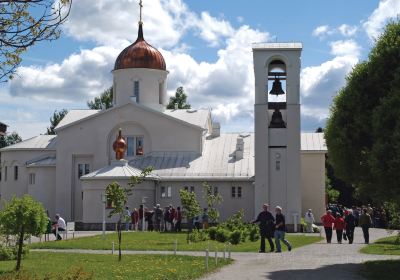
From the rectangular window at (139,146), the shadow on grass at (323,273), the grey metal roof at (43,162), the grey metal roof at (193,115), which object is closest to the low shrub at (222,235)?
the shadow on grass at (323,273)

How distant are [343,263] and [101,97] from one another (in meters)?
66.0

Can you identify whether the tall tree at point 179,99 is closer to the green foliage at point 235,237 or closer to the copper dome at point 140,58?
the copper dome at point 140,58

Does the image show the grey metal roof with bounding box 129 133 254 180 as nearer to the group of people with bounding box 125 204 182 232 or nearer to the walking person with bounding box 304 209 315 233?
the group of people with bounding box 125 204 182 232

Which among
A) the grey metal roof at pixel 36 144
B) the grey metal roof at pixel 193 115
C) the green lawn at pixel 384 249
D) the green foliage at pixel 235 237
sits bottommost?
the green lawn at pixel 384 249

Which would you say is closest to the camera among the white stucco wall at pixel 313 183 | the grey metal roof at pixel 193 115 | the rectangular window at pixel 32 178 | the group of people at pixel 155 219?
the group of people at pixel 155 219

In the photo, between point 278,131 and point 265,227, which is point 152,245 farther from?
point 278,131

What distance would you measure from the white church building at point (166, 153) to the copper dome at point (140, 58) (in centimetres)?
8

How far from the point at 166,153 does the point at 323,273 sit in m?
34.7

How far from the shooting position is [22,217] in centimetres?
2008

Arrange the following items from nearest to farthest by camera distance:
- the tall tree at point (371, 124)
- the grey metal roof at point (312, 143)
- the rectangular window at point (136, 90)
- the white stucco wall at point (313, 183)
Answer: the tall tree at point (371, 124) < the white stucco wall at point (313, 183) < the grey metal roof at point (312, 143) < the rectangular window at point (136, 90)

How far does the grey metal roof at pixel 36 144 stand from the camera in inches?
2271

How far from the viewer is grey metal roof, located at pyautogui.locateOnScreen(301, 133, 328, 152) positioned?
52.0 m

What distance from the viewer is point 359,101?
1988 centimetres

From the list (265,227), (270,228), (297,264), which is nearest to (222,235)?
(270,228)
